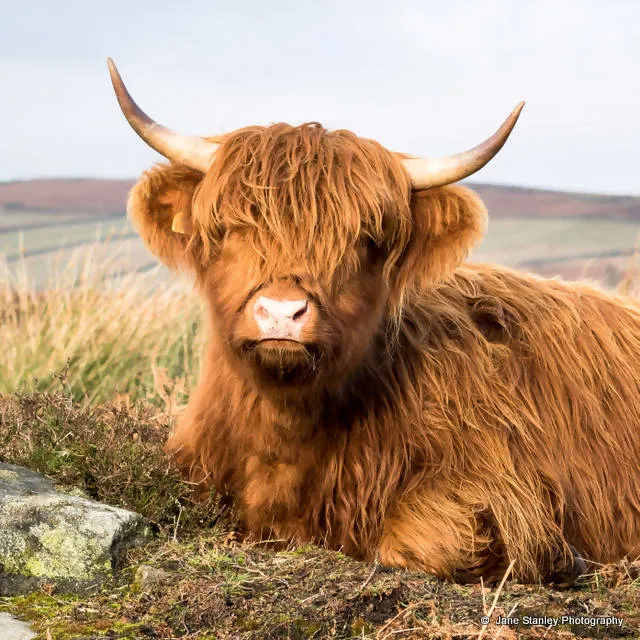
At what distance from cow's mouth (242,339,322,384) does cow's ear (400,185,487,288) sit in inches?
26.0

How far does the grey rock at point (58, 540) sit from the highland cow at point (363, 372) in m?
0.67

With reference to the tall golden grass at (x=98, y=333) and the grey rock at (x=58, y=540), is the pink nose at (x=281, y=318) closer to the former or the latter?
the grey rock at (x=58, y=540)

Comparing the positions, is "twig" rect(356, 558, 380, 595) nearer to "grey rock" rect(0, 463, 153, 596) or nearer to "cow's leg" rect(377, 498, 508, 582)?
"cow's leg" rect(377, 498, 508, 582)

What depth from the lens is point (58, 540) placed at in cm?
353

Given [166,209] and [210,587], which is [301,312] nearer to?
[210,587]

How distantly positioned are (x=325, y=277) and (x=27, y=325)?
5268mm

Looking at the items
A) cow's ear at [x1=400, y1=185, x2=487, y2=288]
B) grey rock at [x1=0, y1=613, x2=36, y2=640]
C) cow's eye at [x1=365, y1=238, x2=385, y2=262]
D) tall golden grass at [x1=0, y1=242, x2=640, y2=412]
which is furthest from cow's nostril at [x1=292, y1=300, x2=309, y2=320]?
tall golden grass at [x1=0, y1=242, x2=640, y2=412]

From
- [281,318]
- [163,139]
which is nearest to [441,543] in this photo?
[281,318]

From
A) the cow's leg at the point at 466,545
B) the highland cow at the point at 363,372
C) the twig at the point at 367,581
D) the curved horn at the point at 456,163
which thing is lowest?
the cow's leg at the point at 466,545

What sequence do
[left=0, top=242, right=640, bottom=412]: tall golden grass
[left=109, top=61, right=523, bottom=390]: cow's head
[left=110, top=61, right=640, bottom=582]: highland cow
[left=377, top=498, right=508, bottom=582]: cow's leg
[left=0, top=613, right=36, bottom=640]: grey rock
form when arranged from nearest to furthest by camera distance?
[left=0, top=613, right=36, bottom=640]: grey rock
[left=109, top=61, right=523, bottom=390]: cow's head
[left=110, top=61, right=640, bottom=582]: highland cow
[left=377, top=498, right=508, bottom=582]: cow's leg
[left=0, top=242, right=640, bottom=412]: tall golden grass

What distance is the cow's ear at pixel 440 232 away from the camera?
415cm

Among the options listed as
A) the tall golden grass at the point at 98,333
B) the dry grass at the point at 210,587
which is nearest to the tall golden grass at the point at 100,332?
the tall golden grass at the point at 98,333

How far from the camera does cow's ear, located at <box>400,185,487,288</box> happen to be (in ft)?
13.6

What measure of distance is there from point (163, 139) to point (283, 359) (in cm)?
114
